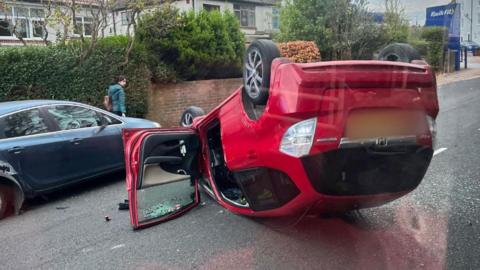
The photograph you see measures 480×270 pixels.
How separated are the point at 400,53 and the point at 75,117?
4675 millimetres

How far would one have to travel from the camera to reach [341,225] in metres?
4.58

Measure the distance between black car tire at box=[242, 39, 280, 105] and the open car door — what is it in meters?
1.36

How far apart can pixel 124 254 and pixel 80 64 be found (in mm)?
8335

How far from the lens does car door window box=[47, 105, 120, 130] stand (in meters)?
6.60

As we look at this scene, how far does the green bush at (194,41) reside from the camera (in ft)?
42.9

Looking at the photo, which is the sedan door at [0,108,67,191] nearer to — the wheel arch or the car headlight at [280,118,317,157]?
the wheel arch

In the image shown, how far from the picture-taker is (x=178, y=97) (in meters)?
13.9

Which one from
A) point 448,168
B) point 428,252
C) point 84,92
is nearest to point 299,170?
point 428,252

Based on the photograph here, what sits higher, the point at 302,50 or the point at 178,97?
the point at 302,50

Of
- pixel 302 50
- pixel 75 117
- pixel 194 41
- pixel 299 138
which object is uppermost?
pixel 194 41

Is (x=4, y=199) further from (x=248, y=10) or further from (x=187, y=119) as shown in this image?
(x=248, y=10)

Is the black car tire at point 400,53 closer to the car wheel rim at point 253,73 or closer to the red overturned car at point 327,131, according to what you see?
the red overturned car at point 327,131

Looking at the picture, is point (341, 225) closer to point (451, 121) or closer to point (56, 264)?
point (56, 264)

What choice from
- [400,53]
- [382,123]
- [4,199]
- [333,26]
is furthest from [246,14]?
[382,123]
